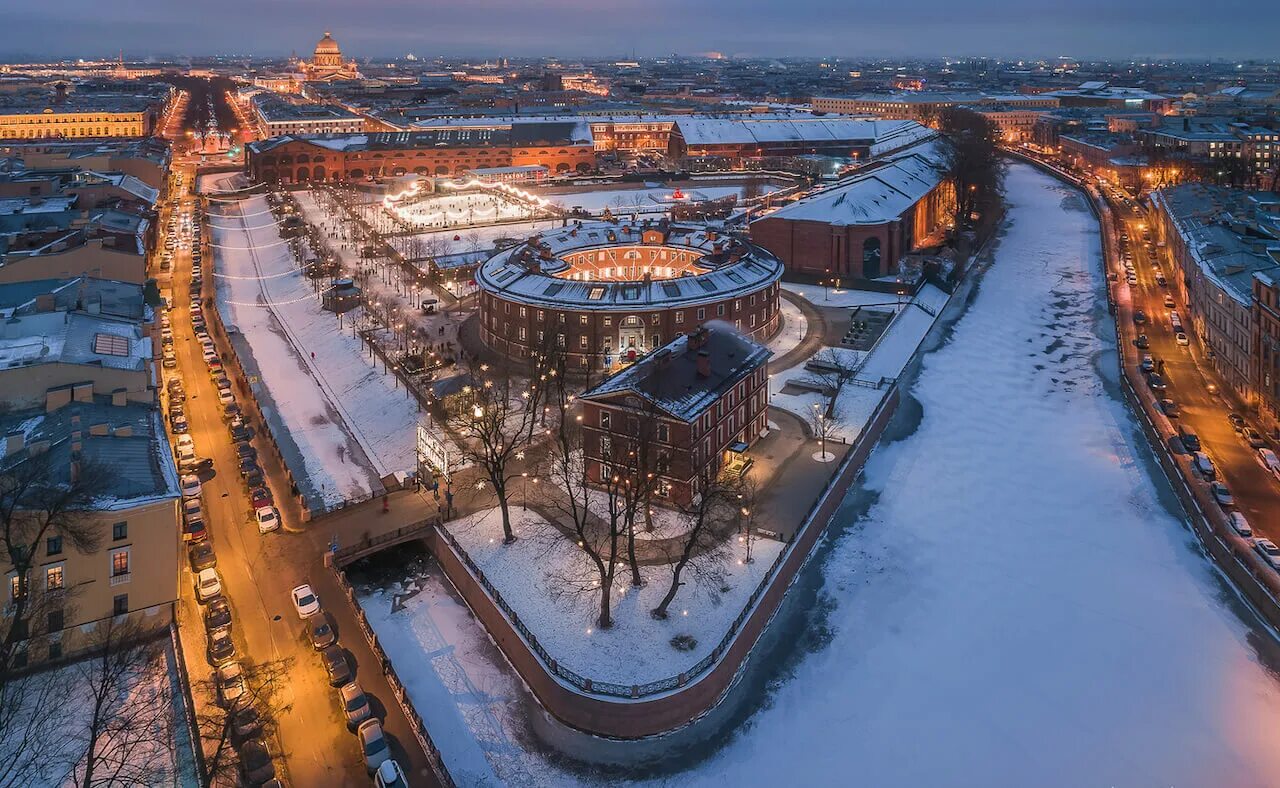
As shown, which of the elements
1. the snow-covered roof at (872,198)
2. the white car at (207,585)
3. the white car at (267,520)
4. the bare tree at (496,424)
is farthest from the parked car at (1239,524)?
the snow-covered roof at (872,198)

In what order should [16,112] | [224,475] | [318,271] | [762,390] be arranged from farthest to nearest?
1. [16,112]
2. [318,271]
3. [762,390]
4. [224,475]

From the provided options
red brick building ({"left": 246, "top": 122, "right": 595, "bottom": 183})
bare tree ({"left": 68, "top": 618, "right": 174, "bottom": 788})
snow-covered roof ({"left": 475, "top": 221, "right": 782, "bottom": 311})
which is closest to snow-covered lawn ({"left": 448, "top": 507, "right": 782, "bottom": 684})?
bare tree ({"left": 68, "top": 618, "right": 174, "bottom": 788})

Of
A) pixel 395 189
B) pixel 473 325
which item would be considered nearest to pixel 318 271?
pixel 473 325

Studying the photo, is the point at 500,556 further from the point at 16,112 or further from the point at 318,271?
the point at 16,112

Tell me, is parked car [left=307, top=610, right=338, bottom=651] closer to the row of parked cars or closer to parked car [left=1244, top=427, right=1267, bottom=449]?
the row of parked cars

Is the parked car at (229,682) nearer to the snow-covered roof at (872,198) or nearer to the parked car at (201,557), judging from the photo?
the parked car at (201,557)

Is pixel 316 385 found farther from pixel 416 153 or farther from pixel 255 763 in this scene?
pixel 416 153
